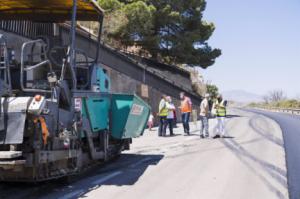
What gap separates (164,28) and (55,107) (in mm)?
29539

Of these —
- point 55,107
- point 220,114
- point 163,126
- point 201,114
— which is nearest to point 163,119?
point 163,126

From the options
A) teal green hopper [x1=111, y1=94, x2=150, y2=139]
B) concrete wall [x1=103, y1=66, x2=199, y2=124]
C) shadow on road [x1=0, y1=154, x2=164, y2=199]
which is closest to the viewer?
shadow on road [x1=0, y1=154, x2=164, y2=199]

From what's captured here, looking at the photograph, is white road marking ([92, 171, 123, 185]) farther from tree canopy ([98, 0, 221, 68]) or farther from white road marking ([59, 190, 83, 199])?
tree canopy ([98, 0, 221, 68])

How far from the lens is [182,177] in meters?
9.04

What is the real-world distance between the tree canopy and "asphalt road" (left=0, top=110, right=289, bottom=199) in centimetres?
1927

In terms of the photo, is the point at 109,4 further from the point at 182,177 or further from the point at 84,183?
the point at 84,183

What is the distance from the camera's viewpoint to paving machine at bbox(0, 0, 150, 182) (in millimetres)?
6793

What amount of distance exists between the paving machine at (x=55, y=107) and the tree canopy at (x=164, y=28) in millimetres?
21064

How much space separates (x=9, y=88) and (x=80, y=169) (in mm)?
2122

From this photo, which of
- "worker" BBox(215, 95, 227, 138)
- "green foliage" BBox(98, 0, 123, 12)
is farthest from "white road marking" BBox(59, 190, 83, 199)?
"green foliage" BBox(98, 0, 123, 12)

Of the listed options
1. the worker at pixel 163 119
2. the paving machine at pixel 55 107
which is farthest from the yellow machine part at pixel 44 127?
the worker at pixel 163 119

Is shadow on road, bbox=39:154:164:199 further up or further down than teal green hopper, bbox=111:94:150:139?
further down

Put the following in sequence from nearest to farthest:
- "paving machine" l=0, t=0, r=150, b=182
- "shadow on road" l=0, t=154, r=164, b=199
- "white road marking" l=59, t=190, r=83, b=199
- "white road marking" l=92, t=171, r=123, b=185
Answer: "paving machine" l=0, t=0, r=150, b=182 < "white road marking" l=59, t=190, r=83, b=199 < "shadow on road" l=0, t=154, r=164, b=199 < "white road marking" l=92, t=171, r=123, b=185

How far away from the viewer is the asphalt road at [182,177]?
7598 millimetres
